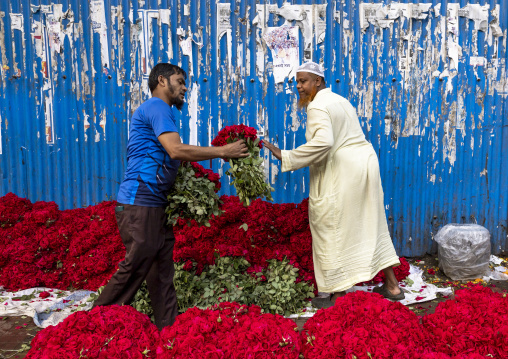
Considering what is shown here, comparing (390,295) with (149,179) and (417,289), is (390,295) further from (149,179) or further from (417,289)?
(149,179)

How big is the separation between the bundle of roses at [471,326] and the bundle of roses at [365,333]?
0.35 ft

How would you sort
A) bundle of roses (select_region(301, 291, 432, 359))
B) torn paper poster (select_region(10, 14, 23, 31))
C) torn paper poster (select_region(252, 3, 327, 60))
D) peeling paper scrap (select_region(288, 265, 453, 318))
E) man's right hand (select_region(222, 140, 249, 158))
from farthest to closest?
1. torn paper poster (select_region(10, 14, 23, 31))
2. torn paper poster (select_region(252, 3, 327, 60))
3. peeling paper scrap (select_region(288, 265, 453, 318))
4. man's right hand (select_region(222, 140, 249, 158))
5. bundle of roses (select_region(301, 291, 432, 359))

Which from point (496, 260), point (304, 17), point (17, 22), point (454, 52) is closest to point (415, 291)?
point (496, 260)

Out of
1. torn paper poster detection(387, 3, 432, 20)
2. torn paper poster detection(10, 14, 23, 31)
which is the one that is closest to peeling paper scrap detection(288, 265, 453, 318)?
torn paper poster detection(387, 3, 432, 20)

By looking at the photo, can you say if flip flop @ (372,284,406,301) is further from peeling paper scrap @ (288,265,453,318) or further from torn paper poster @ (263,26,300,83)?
torn paper poster @ (263,26,300,83)

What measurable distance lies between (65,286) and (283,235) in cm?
245

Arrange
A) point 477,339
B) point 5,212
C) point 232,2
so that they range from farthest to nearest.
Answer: point 232,2, point 5,212, point 477,339

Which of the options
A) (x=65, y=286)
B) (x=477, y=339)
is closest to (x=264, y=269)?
(x=65, y=286)

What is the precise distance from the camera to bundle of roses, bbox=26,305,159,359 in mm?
1819

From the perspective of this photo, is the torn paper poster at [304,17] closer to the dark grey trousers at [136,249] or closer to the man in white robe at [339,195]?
the man in white robe at [339,195]

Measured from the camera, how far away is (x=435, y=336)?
2080 millimetres

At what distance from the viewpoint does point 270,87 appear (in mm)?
5348

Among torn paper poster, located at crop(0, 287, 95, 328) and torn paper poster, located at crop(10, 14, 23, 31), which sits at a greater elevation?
torn paper poster, located at crop(10, 14, 23, 31)

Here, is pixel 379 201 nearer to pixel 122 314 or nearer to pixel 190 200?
pixel 190 200
